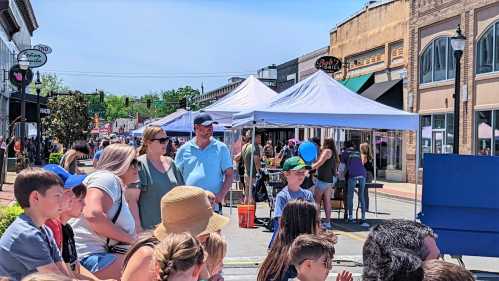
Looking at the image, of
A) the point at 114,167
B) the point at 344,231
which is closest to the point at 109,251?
the point at 114,167

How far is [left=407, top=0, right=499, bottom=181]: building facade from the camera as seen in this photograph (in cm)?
2442

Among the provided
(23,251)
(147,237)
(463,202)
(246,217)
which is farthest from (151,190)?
(246,217)

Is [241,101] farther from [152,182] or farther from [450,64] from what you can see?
[152,182]

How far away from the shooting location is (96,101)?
449 feet

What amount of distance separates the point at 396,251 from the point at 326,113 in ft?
34.0

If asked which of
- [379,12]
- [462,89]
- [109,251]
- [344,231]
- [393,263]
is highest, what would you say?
[379,12]

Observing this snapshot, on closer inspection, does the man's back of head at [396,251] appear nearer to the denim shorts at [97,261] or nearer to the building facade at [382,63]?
the denim shorts at [97,261]

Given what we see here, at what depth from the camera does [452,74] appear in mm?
26953

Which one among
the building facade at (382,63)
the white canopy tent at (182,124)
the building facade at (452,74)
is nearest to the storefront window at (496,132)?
the building facade at (452,74)

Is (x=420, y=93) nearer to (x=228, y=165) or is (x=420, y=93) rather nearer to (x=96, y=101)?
(x=228, y=165)

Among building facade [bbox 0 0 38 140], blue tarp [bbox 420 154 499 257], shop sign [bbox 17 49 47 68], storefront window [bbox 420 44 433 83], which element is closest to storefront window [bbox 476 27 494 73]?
storefront window [bbox 420 44 433 83]

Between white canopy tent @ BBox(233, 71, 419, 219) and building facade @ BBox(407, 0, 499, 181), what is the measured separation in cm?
1241

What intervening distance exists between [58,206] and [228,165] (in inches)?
139

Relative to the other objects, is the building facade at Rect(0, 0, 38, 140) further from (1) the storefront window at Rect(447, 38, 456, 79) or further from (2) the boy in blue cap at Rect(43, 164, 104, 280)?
(2) the boy in blue cap at Rect(43, 164, 104, 280)
